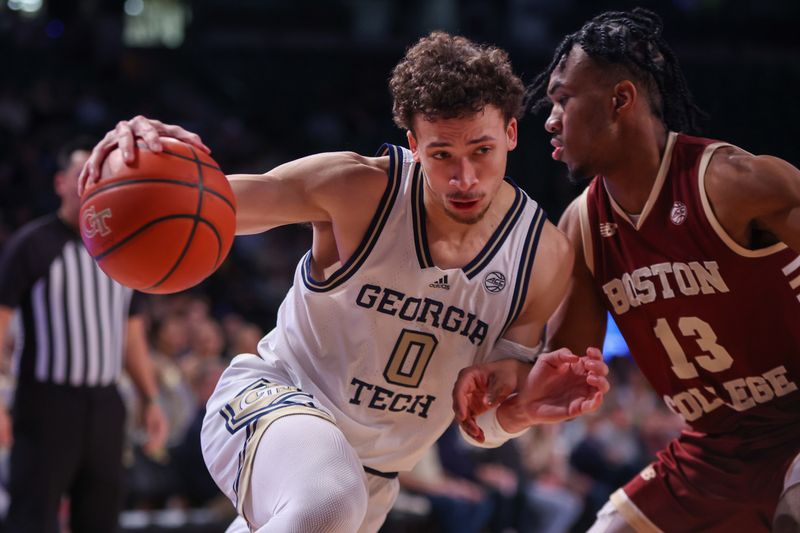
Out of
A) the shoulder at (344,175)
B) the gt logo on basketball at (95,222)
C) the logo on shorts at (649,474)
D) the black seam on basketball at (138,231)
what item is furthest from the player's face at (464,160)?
the logo on shorts at (649,474)

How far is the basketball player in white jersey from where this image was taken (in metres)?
3.19

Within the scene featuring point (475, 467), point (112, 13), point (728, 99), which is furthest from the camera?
point (112, 13)

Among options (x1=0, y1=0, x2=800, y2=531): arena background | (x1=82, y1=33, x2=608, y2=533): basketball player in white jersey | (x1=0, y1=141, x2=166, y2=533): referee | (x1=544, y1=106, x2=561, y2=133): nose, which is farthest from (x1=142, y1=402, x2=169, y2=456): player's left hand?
(x1=0, y1=0, x2=800, y2=531): arena background

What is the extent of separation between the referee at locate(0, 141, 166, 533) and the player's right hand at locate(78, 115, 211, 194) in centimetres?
246

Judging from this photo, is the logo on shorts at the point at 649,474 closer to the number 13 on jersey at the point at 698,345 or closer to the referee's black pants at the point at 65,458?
the number 13 on jersey at the point at 698,345

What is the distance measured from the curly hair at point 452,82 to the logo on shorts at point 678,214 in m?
0.62

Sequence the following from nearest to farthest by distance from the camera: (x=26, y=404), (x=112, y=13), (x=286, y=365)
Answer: (x=286, y=365) < (x=26, y=404) < (x=112, y=13)

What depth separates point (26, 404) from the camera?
5.19 metres

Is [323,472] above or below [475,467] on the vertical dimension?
above

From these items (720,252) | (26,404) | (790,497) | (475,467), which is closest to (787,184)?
(720,252)

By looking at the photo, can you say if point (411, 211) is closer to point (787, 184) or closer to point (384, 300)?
point (384, 300)

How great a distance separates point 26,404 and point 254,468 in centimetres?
266

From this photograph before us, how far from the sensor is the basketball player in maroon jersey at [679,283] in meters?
3.26

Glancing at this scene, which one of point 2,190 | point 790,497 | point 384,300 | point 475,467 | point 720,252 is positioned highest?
point 720,252
